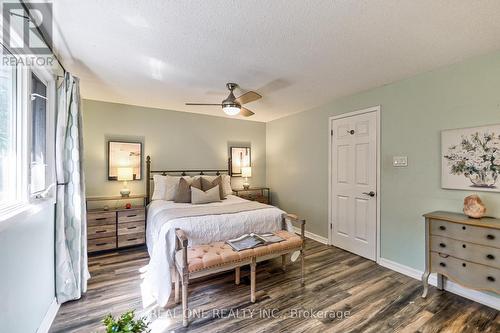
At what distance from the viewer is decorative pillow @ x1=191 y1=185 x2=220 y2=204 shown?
352cm

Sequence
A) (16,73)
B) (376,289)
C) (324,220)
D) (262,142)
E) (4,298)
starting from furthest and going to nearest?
(262,142), (324,220), (376,289), (16,73), (4,298)

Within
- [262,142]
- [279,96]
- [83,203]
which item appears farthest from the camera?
[262,142]

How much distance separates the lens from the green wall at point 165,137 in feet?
12.2

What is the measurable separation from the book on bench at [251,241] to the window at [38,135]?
1.74m

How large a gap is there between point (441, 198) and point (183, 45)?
307 cm

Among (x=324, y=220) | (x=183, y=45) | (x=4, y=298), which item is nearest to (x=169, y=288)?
(x=4, y=298)

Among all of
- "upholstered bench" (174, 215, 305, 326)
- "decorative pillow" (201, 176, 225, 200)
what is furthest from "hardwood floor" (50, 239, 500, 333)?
"decorative pillow" (201, 176, 225, 200)

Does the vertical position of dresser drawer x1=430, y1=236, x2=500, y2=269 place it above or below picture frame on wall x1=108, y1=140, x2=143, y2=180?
below

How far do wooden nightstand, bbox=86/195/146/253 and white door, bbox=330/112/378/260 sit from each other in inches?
123

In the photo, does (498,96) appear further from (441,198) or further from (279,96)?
(279,96)

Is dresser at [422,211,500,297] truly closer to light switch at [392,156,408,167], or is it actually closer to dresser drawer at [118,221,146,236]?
light switch at [392,156,408,167]

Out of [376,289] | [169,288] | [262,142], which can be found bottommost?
[376,289]

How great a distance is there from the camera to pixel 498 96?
2148 millimetres

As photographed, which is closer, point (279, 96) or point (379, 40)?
point (379, 40)
